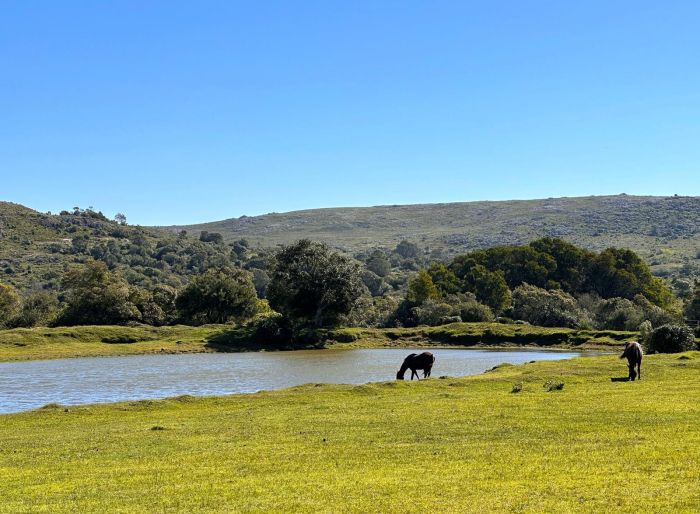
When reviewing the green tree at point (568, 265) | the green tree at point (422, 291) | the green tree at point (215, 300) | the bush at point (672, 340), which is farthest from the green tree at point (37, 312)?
the bush at point (672, 340)

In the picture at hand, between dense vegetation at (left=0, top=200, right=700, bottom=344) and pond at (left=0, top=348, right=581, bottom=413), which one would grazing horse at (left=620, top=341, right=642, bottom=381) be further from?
dense vegetation at (left=0, top=200, right=700, bottom=344)

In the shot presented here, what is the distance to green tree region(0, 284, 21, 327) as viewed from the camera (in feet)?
340

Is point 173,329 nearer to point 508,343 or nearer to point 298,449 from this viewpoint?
point 508,343

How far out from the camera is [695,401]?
25.5 meters

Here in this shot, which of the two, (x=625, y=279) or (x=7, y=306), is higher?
(x=625, y=279)

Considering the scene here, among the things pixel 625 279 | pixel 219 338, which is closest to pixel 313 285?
pixel 219 338

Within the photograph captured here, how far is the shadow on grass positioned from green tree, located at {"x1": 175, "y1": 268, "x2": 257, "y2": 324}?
38.4ft

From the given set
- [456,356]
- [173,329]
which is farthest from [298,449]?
[173,329]

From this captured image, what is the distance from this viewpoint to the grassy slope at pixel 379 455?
1447 cm

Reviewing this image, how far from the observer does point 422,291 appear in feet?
374

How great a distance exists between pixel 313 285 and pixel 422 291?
26.0 meters

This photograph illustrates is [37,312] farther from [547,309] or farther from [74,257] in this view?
[74,257]

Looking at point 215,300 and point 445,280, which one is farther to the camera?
point 445,280

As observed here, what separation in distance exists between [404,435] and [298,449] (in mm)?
3044
